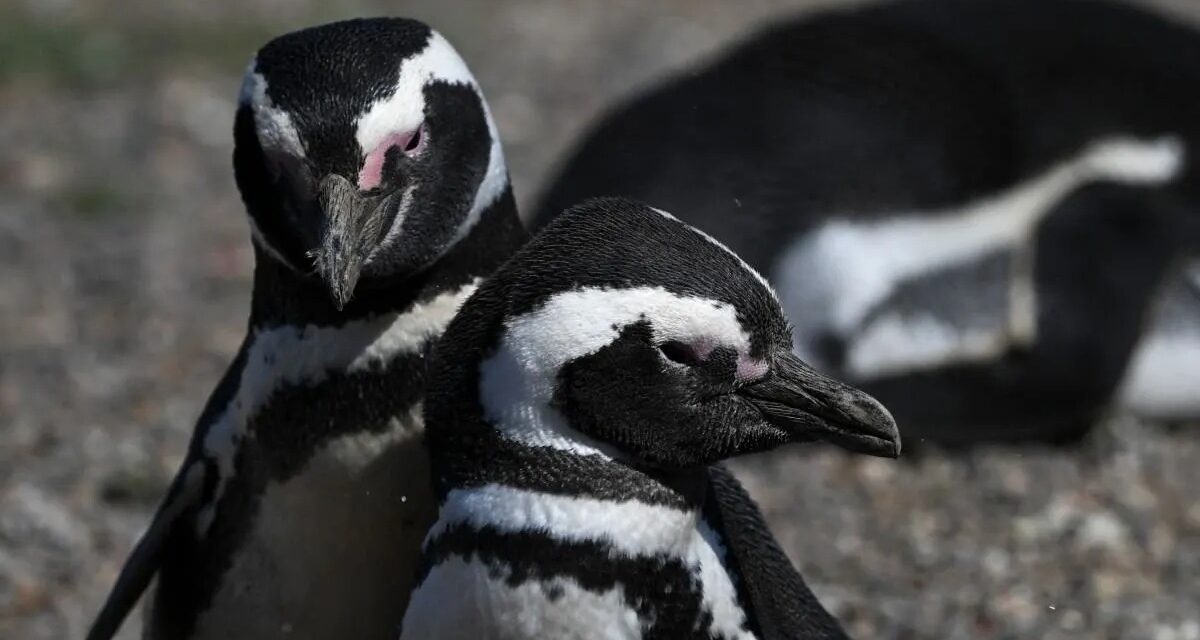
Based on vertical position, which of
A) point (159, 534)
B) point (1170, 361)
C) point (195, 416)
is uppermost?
point (159, 534)

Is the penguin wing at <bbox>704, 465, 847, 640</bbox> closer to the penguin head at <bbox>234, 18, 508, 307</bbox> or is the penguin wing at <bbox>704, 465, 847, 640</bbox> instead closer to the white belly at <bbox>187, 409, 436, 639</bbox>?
the white belly at <bbox>187, 409, 436, 639</bbox>

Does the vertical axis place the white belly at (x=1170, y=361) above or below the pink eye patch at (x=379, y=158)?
below

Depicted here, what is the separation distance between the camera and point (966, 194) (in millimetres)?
5820

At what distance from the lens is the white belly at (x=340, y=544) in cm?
316

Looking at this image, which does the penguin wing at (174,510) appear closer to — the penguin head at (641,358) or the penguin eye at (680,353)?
the penguin head at (641,358)

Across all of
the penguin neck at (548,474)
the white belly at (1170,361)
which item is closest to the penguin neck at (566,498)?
the penguin neck at (548,474)

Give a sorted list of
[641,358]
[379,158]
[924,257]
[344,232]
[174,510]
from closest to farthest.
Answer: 1. [641,358]
2. [344,232]
3. [379,158]
4. [174,510]
5. [924,257]

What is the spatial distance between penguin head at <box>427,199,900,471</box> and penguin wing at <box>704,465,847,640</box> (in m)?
0.22

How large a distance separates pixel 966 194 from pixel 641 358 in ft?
10.8

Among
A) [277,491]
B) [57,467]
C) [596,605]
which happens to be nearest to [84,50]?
[57,467]

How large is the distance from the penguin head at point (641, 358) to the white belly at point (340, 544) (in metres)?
0.38

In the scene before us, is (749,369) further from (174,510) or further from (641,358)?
(174,510)

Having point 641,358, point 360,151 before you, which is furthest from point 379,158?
point 641,358

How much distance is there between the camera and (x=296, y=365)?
318 cm
